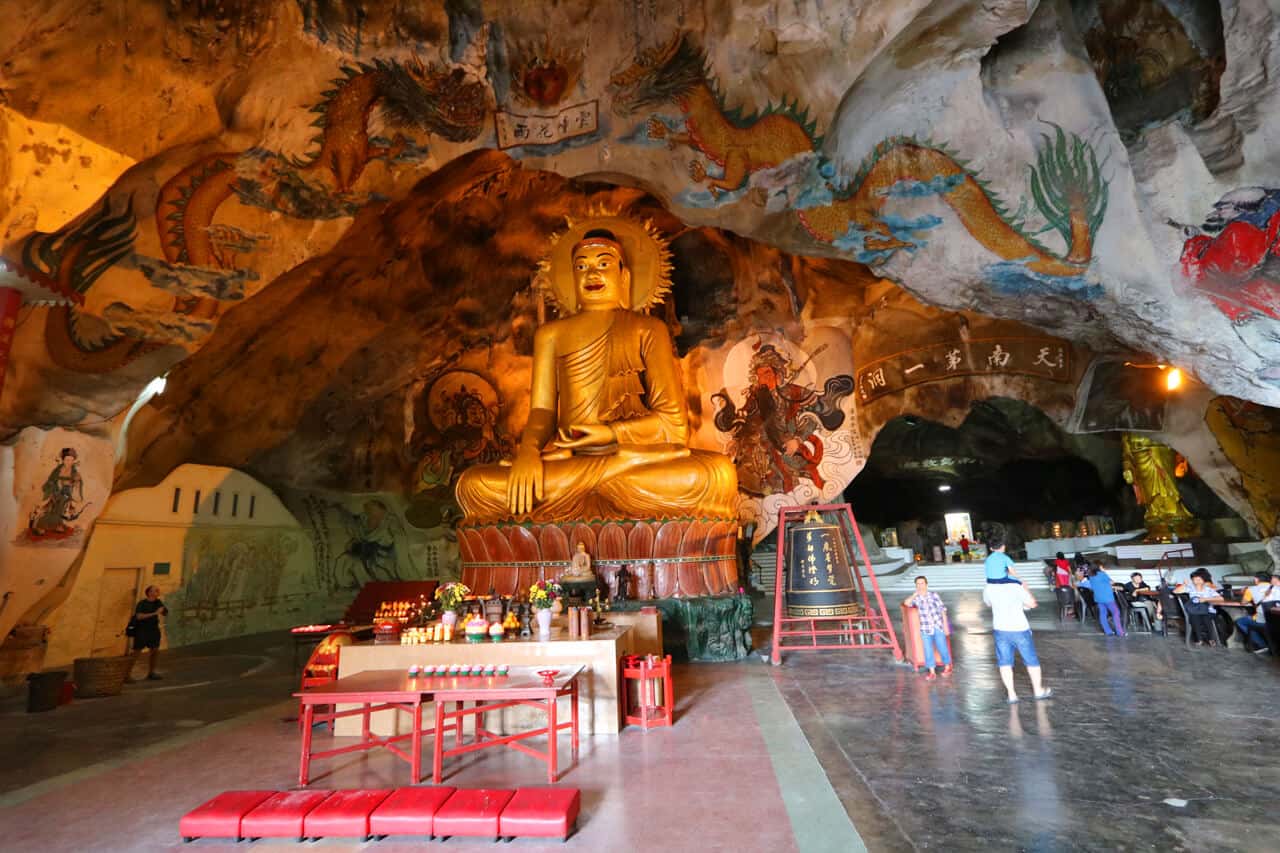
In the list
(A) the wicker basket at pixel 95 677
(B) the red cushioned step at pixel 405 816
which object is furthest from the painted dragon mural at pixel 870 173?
(A) the wicker basket at pixel 95 677

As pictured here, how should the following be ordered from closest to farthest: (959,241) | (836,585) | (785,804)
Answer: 1. (785,804)
2. (959,241)
3. (836,585)

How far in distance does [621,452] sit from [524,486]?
1094 mm

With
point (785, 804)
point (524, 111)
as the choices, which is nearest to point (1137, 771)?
point (785, 804)

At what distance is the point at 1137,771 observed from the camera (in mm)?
2750

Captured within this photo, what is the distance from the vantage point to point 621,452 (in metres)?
6.74

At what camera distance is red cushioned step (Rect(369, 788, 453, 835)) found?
7.65 ft

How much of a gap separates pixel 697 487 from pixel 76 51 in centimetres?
590

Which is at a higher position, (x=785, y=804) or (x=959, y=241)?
(x=959, y=241)

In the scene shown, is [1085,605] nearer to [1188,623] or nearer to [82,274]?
[1188,623]

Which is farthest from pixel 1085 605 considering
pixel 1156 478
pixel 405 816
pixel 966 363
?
pixel 405 816

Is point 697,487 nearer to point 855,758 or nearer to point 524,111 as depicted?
point 855,758

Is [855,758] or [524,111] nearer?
[855,758]

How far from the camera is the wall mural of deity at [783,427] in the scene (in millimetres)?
9266

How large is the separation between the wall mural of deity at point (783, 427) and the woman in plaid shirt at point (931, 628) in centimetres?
418
